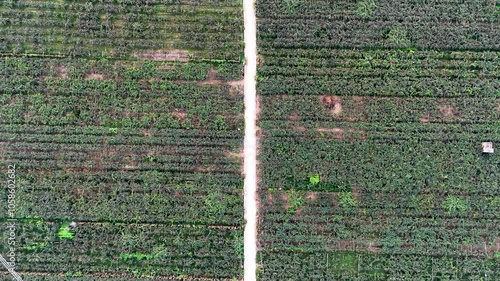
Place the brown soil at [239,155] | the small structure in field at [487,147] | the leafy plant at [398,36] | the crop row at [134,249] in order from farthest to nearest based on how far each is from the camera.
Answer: the leafy plant at [398,36]
the brown soil at [239,155]
the small structure in field at [487,147]
the crop row at [134,249]

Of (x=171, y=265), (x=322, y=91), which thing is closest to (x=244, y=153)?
(x=322, y=91)

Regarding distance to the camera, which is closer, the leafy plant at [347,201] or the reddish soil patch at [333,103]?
the leafy plant at [347,201]

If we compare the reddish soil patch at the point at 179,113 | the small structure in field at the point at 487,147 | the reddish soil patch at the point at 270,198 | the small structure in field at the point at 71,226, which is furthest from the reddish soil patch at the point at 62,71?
the small structure in field at the point at 487,147

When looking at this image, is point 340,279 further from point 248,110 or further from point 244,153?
point 248,110

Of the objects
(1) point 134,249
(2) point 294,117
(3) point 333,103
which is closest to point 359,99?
(3) point 333,103

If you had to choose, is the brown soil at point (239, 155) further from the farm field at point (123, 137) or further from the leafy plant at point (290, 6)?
the leafy plant at point (290, 6)

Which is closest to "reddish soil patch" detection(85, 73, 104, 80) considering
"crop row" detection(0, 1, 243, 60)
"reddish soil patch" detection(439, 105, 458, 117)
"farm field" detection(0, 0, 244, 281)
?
"farm field" detection(0, 0, 244, 281)
